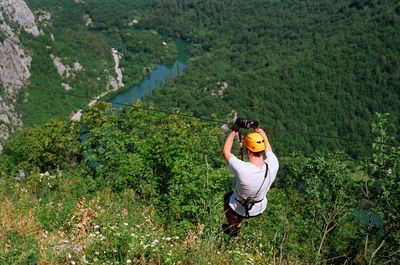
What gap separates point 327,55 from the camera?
114 m

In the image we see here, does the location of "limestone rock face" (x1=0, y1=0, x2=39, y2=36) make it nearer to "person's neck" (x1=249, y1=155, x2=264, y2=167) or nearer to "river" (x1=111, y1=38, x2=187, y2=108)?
"river" (x1=111, y1=38, x2=187, y2=108)

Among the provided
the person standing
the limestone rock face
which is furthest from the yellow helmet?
the limestone rock face

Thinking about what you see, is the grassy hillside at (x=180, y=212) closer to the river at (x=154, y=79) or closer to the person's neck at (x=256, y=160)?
the person's neck at (x=256, y=160)

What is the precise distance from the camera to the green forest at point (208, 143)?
575 cm

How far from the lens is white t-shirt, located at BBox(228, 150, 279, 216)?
16.8 ft

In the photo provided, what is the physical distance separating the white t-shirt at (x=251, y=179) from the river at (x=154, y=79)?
324 feet

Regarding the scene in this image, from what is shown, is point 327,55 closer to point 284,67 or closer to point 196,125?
point 284,67

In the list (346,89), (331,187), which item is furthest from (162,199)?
(346,89)

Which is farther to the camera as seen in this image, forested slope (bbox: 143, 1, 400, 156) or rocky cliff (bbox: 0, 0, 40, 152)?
forested slope (bbox: 143, 1, 400, 156)

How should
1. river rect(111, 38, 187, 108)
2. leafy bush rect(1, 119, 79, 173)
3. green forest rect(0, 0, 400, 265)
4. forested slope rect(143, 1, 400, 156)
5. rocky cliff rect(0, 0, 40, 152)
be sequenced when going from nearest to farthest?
green forest rect(0, 0, 400, 265) < leafy bush rect(1, 119, 79, 173) < rocky cliff rect(0, 0, 40, 152) < forested slope rect(143, 1, 400, 156) < river rect(111, 38, 187, 108)

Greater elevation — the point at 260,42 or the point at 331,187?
the point at 331,187

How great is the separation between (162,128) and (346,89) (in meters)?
88.8

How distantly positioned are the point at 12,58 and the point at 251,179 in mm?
109456

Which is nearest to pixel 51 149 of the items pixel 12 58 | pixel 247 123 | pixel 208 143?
pixel 208 143
